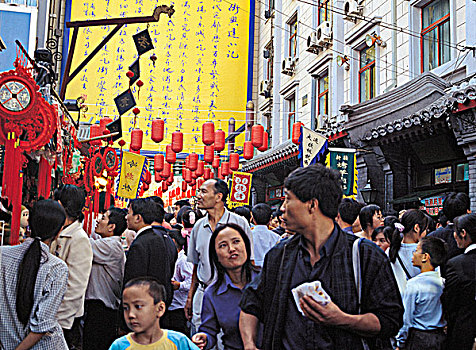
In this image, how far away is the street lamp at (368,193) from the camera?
13.8 m

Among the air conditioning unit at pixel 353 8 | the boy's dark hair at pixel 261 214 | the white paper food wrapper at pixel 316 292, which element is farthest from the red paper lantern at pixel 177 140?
the white paper food wrapper at pixel 316 292

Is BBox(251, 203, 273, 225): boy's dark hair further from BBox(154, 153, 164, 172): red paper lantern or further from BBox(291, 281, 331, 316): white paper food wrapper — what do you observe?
BBox(154, 153, 164, 172): red paper lantern

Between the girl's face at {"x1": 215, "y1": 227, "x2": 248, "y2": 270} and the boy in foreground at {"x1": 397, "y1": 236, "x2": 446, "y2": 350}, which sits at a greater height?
the girl's face at {"x1": 215, "y1": 227, "x2": 248, "y2": 270}

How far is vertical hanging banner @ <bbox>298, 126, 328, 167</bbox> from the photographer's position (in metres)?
11.8

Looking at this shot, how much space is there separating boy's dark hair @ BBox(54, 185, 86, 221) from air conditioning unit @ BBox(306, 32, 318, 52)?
14.8 m

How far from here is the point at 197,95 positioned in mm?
27156

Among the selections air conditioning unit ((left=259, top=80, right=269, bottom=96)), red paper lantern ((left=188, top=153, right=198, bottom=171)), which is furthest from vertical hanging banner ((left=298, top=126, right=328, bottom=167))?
air conditioning unit ((left=259, top=80, right=269, bottom=96))

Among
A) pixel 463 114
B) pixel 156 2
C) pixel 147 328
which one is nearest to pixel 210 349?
pixel 147 328

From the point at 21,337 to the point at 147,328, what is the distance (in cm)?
106

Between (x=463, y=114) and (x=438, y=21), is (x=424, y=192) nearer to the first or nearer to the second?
(x=463, y=114)

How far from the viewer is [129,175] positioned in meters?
15.2

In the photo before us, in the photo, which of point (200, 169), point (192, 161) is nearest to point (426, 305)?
point (192, 161)

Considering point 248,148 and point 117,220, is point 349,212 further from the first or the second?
point 248,148

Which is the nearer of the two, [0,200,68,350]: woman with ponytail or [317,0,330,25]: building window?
[0,200,68,350]: woman with ponytail
